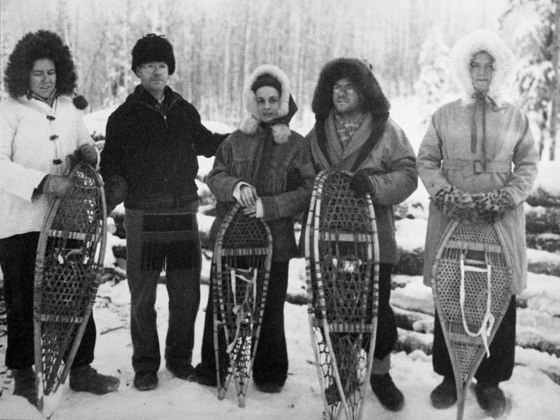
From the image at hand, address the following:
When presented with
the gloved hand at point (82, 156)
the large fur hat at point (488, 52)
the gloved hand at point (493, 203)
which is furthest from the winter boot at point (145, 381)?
the large fur hat at point (488, 52)

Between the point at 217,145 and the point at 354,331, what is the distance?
1.34 meters

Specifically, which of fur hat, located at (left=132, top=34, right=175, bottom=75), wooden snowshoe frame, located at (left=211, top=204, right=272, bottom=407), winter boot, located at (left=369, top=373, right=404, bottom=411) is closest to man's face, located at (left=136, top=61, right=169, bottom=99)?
fur hat, located at (left=132, top=34, right=175, bottom=75)

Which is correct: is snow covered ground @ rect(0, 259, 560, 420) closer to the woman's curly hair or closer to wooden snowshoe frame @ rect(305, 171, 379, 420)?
wooden snowshoe frame @ rect(305, 171, 379, 420)

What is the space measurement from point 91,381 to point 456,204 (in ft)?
6.81

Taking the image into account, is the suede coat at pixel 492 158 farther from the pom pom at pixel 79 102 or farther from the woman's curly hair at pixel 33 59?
the woman's curly hair at pixel 33 59

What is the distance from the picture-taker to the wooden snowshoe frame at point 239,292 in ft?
8.09

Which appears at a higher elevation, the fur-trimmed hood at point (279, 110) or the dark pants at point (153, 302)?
the fur-trimmed hood at point (279, 110)

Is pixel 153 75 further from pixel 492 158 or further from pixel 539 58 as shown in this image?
pixel 539 58

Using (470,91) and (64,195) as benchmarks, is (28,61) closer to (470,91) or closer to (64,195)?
(64,195)

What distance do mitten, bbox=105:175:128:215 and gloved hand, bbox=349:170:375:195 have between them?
1.23 metres

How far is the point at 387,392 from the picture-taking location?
241cm

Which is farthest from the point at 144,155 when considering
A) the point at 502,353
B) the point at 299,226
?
the point at 299,226

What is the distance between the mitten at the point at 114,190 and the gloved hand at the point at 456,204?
163 centimetres

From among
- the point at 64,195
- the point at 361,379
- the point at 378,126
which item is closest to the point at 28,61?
the point at 64,195
